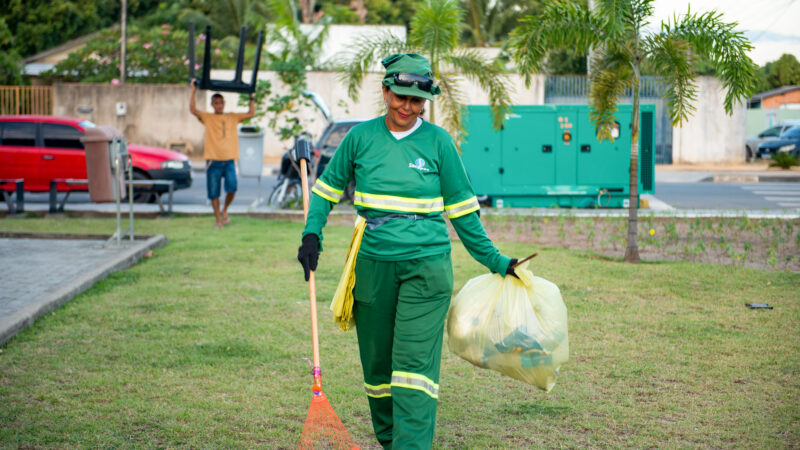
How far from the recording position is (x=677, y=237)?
38.9 ft

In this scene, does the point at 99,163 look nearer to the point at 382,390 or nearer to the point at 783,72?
the point at 382,390

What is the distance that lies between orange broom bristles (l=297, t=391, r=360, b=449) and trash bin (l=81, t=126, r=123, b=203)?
23.9 feet

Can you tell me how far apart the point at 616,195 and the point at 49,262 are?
11078mm

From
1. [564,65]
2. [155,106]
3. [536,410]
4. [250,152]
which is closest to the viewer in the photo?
[536,410]

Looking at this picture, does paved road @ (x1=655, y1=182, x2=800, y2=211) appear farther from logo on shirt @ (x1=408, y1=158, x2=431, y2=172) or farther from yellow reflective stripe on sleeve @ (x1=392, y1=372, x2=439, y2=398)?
yellow reflective stripe on sleeve @ (x1=392, y1=372, x2=439, y2=398)

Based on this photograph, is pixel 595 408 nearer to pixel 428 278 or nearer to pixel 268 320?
pixel 428 278

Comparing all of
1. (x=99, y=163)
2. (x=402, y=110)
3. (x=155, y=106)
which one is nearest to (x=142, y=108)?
(x=155, y=106)

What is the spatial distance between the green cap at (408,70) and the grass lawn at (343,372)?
180cm

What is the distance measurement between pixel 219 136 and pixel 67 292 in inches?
197

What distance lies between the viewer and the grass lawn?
453cm

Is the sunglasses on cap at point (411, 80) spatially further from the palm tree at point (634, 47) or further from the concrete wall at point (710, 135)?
the concrete wall at point (710, 135)

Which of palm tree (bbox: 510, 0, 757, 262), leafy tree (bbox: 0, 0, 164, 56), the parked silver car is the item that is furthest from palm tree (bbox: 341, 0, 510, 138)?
leafy tree (bbox: 0, 0, 164, 56)

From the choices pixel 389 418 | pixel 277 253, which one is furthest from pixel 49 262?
pixel 389 418

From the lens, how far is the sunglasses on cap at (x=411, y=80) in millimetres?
3871
